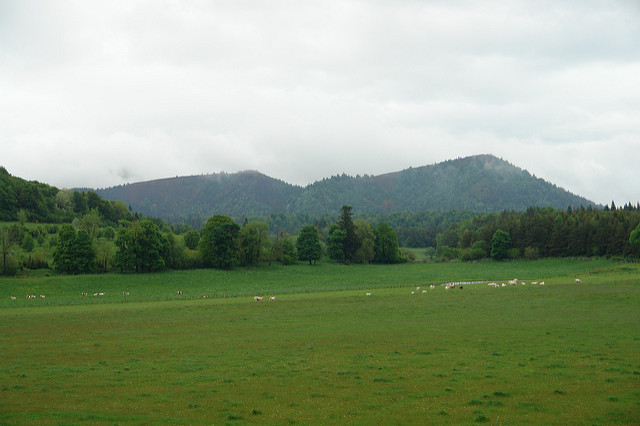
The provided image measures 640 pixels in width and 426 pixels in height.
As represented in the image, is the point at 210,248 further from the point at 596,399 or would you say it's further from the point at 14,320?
the point at 596,399

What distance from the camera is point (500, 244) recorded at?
430 ft

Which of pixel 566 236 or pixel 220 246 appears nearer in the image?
pixel 220 246

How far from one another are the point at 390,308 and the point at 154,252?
6044 centimetres

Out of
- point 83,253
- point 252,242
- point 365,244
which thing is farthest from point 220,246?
point 365,244

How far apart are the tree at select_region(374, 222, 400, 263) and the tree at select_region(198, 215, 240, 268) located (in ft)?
141

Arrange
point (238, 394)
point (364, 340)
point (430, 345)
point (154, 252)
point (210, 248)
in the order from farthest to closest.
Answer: point (210, 248) < point (154, 252) < point (364, 340) < point (430, 345) < point (238, 394)

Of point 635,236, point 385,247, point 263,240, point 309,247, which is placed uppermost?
point 263,240

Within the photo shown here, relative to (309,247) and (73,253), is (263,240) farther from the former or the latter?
(73,253)

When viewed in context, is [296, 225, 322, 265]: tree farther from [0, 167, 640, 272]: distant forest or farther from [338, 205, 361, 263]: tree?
[338, 205, 361, 263]: tree

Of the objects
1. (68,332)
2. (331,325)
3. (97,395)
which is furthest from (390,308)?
(97,395)

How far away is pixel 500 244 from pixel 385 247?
31.2 m

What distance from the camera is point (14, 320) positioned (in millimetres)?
40219

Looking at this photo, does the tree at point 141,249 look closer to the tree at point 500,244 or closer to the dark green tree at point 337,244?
the dark green tree at point 337,244

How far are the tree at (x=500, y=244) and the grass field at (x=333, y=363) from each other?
85.8 metres
